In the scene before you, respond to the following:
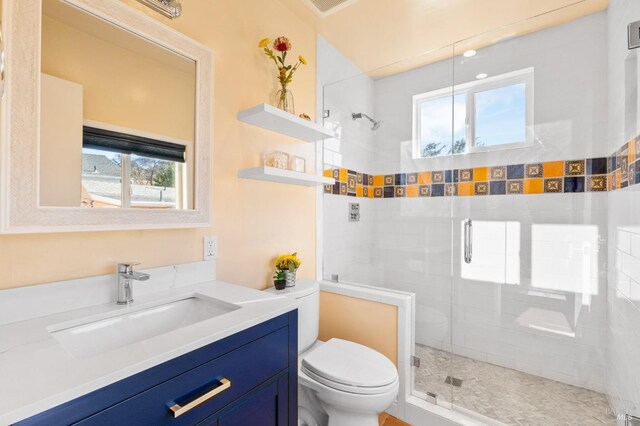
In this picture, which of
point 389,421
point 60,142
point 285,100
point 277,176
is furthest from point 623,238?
point 60,142

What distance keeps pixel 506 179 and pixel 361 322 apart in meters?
1.42

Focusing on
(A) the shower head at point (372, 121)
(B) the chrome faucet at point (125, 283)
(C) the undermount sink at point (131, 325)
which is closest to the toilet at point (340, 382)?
(C) the undermount sink at point (131, 325)

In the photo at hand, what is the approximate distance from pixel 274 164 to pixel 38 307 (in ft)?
3.77

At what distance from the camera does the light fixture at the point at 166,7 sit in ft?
3.83

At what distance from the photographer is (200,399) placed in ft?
2.56

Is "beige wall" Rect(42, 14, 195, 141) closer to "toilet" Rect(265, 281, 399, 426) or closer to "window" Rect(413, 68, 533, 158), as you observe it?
"toilet" Rect(265, 281, 399, 426)

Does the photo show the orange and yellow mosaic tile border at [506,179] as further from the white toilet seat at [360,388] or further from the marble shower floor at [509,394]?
the white toilet seat at [360,388]

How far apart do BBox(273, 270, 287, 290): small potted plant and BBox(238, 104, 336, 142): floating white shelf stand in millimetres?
842

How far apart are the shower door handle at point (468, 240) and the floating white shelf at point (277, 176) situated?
1.14 m

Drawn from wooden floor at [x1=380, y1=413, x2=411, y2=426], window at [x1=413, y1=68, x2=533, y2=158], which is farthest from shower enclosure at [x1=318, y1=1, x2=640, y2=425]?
wooden floor at [x1=380, y1=413, x2=411, y2=426]

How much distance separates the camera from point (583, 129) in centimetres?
189

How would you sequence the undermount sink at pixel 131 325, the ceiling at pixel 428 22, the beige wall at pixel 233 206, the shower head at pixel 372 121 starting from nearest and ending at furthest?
the undermount sink at pixel 131 325
the beige wall at pixel 233 206
the ceiling at pixel 428 22
the shower head at pixel 372 121

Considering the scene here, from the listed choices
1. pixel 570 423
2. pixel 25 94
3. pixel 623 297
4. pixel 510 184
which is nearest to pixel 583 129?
pixel 510 184

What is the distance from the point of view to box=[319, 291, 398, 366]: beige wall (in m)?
1.83
